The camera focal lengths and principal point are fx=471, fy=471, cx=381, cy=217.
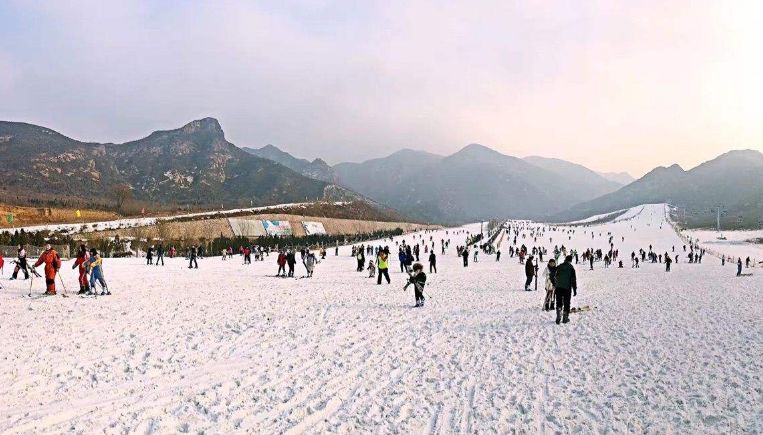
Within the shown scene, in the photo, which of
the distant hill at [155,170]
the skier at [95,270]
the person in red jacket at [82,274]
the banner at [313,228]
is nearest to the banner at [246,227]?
the banner at [313,228]

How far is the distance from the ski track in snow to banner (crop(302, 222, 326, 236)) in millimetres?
61346

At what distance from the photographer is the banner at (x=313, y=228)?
75931mm

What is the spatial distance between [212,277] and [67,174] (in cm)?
12018

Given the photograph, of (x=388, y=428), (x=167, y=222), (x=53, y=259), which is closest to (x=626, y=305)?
(x=388, y=428)

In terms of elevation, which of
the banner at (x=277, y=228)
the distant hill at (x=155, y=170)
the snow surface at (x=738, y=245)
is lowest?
the snow surface at (x=738, y=245)

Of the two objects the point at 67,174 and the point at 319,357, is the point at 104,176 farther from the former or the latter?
the point at 319,357

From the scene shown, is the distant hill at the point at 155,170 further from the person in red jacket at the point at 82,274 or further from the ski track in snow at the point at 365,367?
the ski track in snow at the point at 365,367

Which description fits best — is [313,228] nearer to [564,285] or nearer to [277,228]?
[277,228]

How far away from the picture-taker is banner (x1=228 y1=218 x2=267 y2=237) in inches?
2491

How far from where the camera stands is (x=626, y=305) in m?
15.7

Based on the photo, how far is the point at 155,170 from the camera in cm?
14875

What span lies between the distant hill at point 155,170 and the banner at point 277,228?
166 feet

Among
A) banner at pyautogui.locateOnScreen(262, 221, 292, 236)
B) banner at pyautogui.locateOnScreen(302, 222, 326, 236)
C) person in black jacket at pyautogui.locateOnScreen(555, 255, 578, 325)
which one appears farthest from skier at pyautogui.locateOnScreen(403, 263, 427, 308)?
banner at pyautogui.locateOnScreen(302, 222, 326, 236)

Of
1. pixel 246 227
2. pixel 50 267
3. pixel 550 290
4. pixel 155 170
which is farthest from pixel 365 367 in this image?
pixel 155 170
